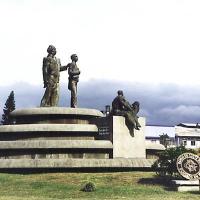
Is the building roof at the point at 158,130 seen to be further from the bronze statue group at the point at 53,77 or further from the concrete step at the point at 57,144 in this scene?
the concrete step at the point at 57,144

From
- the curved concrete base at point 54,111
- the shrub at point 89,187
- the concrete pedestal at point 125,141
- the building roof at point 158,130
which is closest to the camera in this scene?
the shrub at point 89,187

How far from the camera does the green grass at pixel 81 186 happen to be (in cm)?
2011

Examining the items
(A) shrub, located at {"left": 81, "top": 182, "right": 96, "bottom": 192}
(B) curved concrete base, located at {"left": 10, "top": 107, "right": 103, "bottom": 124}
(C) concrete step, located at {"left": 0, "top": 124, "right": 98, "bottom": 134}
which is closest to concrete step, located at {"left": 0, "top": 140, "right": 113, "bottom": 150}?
(C) concrete step, located at {"left": 0, "top": 124, "right": 98, "bottom": 134}

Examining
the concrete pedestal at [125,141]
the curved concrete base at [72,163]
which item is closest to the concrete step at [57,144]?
the concrete pedestal at [125,141]

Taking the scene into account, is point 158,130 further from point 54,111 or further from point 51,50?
point 54,111

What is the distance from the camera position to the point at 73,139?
29016mm

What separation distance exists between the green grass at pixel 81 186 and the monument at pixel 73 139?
1490 millimetres

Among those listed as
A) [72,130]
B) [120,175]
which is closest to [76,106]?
[72,130]

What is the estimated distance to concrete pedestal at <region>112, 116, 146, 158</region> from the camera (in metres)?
28.6

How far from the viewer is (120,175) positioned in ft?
80.0

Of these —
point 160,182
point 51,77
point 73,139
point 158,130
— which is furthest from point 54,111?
point 158,130

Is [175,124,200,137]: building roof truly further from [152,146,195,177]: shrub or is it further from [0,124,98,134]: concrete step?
[152,146,195,177]: shrub

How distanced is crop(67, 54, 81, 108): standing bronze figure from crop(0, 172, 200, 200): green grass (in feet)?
28.5

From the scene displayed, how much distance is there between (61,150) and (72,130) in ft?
4.37
